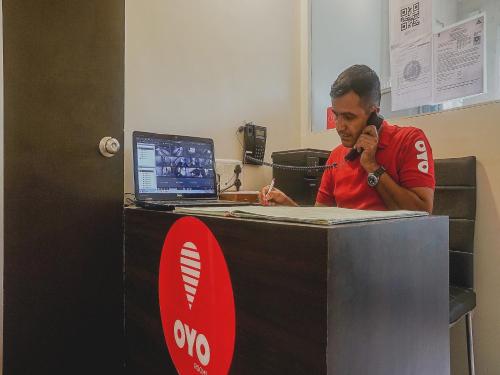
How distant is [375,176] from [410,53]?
3.52 feet

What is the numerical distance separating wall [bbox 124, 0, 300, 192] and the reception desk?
3.73 ft

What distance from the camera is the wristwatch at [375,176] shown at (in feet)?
4.21

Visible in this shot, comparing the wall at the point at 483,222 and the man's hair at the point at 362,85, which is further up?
the man's hair at the point at 362,85

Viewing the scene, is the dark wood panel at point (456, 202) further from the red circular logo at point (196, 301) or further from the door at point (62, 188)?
the door at point (62, 188)

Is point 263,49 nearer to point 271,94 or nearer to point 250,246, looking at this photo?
point 271,94

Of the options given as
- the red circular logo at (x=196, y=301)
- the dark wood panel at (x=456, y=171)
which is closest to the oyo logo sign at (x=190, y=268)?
the red circular logo at (x=196, y=301)

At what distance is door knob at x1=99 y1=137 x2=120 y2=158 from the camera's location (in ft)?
4.02

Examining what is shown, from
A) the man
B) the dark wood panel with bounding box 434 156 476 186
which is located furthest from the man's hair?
the dark wood panel with bounding box 434 156 476 186

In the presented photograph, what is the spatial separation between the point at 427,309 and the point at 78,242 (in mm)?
1041

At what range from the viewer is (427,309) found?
2.47ft

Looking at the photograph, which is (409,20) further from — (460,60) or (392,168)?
(392,168)

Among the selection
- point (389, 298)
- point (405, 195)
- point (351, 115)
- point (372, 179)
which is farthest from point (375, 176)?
point (389, 298)

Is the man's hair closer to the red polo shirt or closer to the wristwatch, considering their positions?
the red polo shirt

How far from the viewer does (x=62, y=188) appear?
1160 mm
